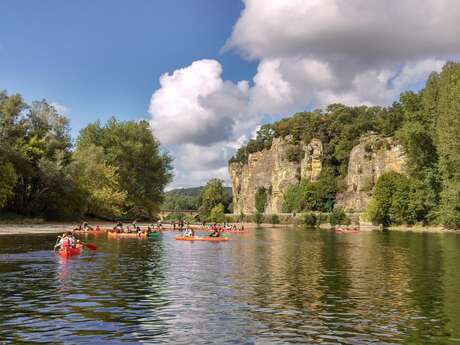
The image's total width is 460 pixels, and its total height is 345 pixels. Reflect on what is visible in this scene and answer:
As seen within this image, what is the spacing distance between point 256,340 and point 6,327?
7.60 metres

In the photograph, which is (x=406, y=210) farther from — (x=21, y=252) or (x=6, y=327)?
(x=6, y=327)

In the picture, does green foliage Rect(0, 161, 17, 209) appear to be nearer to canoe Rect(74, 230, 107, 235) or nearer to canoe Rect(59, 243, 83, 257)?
canoe Rect(74, 230, 107, 235)

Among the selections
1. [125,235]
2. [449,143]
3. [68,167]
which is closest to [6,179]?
[68,167]

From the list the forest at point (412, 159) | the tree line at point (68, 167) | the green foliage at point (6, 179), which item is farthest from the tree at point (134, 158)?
the forest at point (412, 159)

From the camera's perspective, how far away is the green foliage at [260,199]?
17512 cm

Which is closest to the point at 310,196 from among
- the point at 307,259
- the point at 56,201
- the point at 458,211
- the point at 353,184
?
the point at 353,184

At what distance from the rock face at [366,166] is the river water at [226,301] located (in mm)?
88668

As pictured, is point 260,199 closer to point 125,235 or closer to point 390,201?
point 390,201

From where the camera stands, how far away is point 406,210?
93188 mm

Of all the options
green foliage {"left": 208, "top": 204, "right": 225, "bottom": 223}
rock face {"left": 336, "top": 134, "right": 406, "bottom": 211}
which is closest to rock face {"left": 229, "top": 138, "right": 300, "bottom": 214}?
green foliage {"left": 208, "top": 204, "right": 225, "bottom": 223}

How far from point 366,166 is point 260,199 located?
2099 inches

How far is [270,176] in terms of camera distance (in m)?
177

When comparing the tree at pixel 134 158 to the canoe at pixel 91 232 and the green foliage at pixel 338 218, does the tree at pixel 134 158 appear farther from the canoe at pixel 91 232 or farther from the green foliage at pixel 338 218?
the green foliage at pixel 338 218

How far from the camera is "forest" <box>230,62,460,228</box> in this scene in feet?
240
